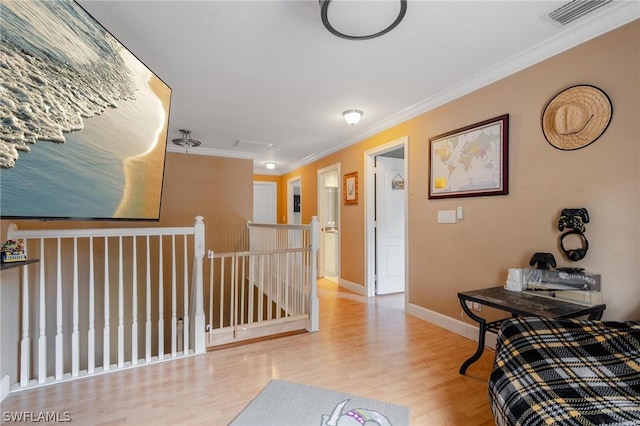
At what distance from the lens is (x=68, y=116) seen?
1279 mm

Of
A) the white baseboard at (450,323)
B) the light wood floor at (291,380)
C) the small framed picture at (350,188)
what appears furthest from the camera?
the small framed picture at (350,188)

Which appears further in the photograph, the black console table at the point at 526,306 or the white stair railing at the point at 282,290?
the white stair railing at the point at 282,290

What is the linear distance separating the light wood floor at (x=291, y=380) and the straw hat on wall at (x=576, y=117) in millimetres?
1750

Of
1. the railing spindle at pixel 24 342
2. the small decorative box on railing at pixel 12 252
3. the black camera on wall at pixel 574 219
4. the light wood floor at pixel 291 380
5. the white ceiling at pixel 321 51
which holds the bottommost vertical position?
the light wood floor at pixel 291 380

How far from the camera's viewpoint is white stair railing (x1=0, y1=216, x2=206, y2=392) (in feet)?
6.57

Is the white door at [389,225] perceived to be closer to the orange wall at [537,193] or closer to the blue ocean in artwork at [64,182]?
the orange wall at [537,193]

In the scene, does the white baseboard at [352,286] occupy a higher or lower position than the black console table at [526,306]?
lower

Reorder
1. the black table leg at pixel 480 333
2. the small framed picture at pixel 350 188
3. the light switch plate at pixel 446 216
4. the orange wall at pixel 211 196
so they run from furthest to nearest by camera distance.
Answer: the orange wall at pixel 211 196 < the small framed picture at pixel 350 188 < the light switch plate at pixel 446 216 < the black table leg at pixel 480 333

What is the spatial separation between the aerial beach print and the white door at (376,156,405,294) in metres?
3.12

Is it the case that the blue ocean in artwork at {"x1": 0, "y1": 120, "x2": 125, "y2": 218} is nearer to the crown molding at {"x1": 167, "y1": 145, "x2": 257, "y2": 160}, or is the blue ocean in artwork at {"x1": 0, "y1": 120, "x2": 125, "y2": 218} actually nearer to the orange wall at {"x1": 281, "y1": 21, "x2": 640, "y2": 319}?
the orange wall at {"x1": 281, "y1": 21, "x2": 640, "y2": 319}

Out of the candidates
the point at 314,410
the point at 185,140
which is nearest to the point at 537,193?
the point at 314,410

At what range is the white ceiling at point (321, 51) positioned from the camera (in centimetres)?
175

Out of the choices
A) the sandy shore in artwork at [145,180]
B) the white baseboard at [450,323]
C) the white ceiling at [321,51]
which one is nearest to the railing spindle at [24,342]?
the sandy shore in artwork at [145,180]

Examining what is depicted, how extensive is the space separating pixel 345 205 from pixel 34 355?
3828 mm
